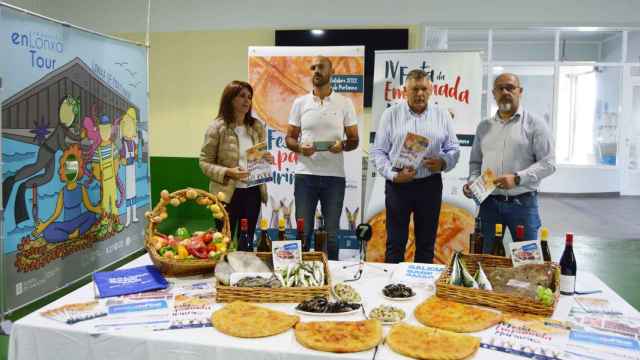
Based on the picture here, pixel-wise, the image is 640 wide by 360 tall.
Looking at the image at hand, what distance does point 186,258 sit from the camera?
228 cm

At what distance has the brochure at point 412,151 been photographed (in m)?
3.64

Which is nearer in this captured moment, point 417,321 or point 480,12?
point 417,321

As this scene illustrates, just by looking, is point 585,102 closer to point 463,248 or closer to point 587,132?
point 587,132

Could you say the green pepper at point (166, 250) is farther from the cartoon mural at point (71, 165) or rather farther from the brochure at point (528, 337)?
the cartoon mural at point (71, 165)

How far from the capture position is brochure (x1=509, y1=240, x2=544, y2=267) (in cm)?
209

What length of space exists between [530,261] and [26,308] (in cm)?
321

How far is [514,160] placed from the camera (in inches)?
137

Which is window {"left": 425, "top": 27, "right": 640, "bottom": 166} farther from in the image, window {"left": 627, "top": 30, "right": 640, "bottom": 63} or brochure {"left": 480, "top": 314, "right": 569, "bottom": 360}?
brochure {"left": 480, "top": 314, "right": 569, "bottom": 360}

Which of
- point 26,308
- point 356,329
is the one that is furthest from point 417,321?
point 26,308

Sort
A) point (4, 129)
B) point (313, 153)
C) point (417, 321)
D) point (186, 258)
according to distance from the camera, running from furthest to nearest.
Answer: point (313, 153)
point (4, 129)
point (186, 258)
point (417, 321)

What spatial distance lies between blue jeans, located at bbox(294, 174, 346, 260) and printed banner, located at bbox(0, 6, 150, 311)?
148cm

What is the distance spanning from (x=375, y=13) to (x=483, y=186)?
3400 mm

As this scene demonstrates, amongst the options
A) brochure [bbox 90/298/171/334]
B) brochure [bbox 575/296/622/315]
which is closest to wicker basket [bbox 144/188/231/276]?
brochure [bbox 90/298/171/334]

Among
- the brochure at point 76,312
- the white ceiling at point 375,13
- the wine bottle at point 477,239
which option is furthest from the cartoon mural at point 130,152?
the wine bottle at point 477,239
